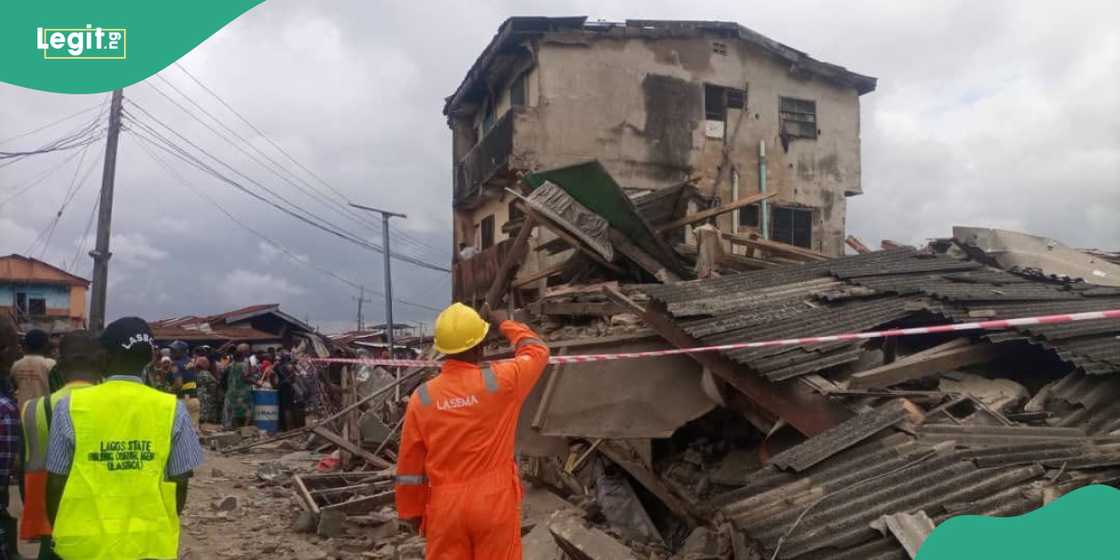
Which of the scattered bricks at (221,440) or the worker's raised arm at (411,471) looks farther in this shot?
the scattered bricks at (221,440)

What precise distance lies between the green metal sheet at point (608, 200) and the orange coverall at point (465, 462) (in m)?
6.53

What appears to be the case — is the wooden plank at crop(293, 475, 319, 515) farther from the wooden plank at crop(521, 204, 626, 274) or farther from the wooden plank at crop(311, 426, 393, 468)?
the wooden plank at crop(521, 204, 626, 274)

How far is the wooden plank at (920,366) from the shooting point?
476 cm

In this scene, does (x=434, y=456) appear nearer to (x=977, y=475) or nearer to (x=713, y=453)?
(x=977, y=475)

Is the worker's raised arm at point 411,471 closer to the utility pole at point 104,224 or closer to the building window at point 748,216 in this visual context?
the utility pole at point 104,224

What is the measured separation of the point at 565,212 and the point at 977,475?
22.4ft

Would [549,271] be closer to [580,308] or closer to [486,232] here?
[580,308]

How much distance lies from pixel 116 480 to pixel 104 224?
535 inches

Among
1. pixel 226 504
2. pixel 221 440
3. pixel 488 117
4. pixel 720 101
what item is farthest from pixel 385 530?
pixel 488 117

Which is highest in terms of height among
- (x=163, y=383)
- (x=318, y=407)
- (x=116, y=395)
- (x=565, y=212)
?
(x=565, y=212)

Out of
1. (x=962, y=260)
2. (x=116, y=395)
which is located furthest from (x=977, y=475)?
(x=962, y=260)

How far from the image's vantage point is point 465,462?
3225mm

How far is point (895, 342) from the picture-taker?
5605mm

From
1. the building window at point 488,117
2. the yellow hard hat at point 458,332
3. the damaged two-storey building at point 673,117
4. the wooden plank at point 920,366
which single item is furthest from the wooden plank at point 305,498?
the building window at point 488,117
